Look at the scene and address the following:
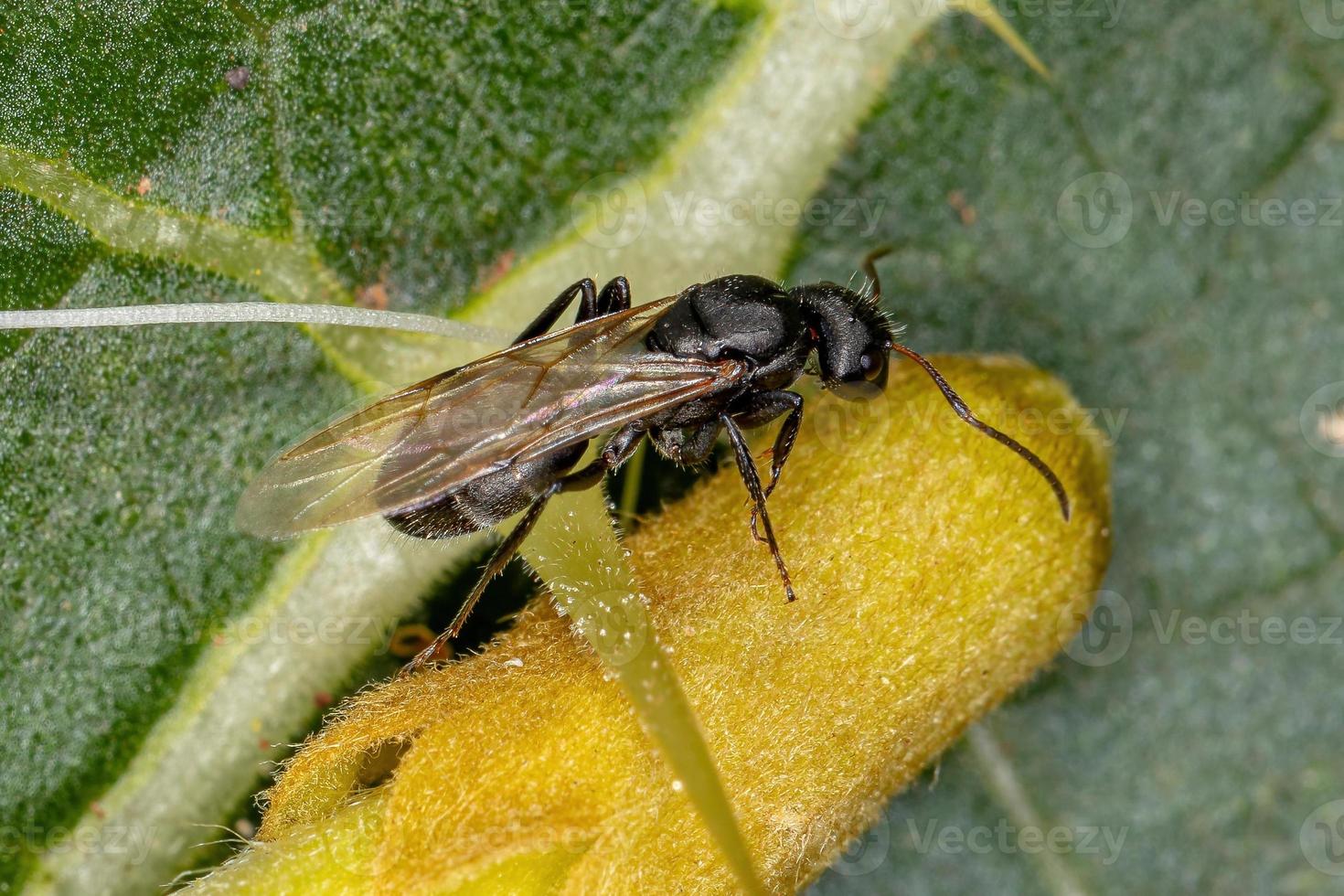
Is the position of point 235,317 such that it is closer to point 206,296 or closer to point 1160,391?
point 206,296

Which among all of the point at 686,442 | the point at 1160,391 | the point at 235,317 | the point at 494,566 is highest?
the point at 235,317

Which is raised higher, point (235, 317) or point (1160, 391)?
point (235, 317)

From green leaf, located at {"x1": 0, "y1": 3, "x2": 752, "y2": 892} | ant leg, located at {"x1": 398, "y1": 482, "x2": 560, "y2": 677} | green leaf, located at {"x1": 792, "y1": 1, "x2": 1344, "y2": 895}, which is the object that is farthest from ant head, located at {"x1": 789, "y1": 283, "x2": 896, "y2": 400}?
ant leg, located at {"x1": 398, "y1": 482, "x2": 560, "y2": 677}

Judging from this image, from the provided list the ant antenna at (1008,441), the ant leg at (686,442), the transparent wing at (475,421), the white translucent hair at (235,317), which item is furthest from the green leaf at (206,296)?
the ant antenna at (1008,441)

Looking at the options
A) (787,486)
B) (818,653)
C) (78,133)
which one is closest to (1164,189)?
(787,486)

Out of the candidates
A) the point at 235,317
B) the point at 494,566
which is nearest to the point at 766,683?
the point at 494,566

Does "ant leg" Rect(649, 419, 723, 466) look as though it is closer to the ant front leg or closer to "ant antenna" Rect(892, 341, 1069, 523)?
the ant front leg

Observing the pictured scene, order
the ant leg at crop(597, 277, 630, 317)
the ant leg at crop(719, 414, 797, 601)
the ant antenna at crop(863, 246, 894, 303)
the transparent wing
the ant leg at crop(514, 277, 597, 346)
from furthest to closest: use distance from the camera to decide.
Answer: the ant antenna at crop(863, 246, 894, 303) < the ant leg at crop(597, 277, 630, 317) < the ant leg at crop(514, 277, 597, 346) < the transparent wing < the ant leg at crop(719, 414, 797, 601)
